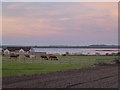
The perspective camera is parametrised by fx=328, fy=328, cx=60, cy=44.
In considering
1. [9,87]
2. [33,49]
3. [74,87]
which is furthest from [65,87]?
[33,49]

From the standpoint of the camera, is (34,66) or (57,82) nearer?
(57,82)

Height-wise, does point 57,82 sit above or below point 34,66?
above

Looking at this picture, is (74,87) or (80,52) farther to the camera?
(80,52)

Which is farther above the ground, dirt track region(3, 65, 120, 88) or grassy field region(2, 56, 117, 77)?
dirt track region(3, 65, 120, 88)

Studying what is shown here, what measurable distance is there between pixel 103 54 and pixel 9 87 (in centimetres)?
7455

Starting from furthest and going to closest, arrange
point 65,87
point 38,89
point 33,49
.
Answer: point 33,49
point 65,87
point 38,89

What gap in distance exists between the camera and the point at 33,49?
278 feet

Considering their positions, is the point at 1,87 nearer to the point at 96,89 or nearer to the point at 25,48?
the point at 96,89

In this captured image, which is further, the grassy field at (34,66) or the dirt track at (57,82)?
the grassy field at (34,66)

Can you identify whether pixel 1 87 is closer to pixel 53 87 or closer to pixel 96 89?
pixel 53 87

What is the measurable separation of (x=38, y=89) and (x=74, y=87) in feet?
6.02

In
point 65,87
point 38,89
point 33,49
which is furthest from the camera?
point 33,49

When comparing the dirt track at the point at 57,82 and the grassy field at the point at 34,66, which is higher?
the dirt track at the point at 57,82

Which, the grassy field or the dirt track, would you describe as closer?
the dirt track
